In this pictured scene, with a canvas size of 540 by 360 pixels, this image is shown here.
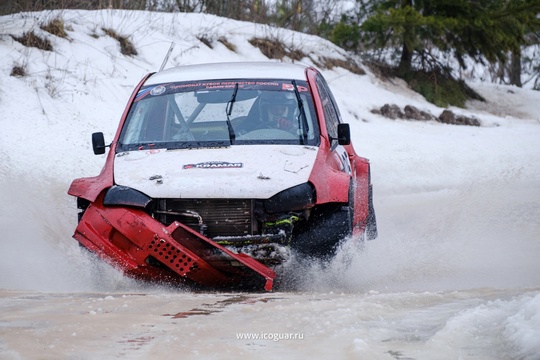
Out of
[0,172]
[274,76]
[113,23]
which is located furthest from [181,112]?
[113,23]

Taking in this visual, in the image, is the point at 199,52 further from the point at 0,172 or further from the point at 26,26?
the point at 0,172

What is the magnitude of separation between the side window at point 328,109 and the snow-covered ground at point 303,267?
4.16 ft

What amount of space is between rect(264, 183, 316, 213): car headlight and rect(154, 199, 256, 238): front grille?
18 centimetres

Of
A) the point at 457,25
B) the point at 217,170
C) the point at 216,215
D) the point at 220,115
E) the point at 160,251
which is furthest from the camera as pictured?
the point at 457,25

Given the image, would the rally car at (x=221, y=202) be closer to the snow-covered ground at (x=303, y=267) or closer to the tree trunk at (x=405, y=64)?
the snow-covered ground at (x=303, y=267)

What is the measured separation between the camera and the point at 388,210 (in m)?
12.4

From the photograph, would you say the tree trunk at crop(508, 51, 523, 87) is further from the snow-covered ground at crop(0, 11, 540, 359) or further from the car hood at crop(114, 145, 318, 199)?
the car hood at crop(114, 145, 318, 199)

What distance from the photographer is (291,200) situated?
6.93 metres

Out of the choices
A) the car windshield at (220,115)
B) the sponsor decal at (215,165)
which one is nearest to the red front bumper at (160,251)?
the sponsor decal at (215,165)

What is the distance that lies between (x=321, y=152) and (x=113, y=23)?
1103cm

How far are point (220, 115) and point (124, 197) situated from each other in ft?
5.38

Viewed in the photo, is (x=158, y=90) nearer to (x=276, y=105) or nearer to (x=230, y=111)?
(x=230, y=111)

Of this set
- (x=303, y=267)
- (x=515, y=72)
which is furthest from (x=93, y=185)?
(x=515, y=72)

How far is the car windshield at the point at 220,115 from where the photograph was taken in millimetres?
8055
